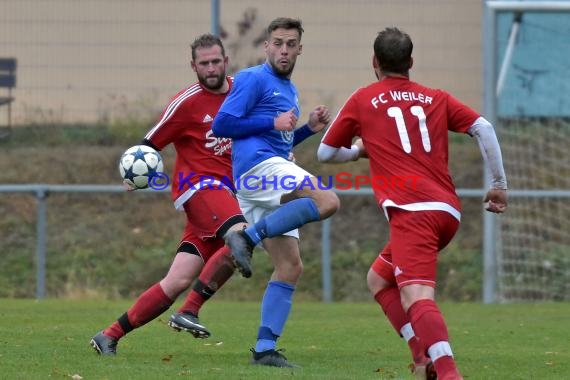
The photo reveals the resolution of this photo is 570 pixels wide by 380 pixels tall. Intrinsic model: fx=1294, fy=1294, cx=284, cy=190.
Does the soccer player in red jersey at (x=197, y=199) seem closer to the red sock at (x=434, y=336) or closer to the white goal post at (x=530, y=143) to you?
the red sock at (x=434, y=336)

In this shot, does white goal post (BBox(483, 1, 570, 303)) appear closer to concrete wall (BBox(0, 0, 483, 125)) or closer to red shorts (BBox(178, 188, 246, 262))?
concrete wall (BBox(0, 0, 483, 125))

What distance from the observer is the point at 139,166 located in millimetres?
8047

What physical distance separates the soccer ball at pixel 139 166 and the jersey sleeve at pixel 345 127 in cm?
184

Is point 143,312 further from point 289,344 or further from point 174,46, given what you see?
point 174,46

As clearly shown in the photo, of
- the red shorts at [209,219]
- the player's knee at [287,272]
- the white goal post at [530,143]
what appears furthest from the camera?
the white goal post at [530,143]

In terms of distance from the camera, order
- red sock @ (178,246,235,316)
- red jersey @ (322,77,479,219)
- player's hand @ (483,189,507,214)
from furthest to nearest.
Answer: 1. red sock @ (178,246,235,316)
2. player's hand @ (483,189,507,214)
3. red jersey @ (322,77,479,219)

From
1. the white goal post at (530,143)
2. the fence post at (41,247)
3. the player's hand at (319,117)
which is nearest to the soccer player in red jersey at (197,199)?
the player's hand at (319,117)

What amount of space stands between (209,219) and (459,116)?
2039 mm

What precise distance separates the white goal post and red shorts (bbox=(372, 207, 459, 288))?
744 centimetres

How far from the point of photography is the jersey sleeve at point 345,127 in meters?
6.49

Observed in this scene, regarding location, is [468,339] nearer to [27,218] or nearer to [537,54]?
[537,54]

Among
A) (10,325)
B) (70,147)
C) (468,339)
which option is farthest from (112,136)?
(468,339)

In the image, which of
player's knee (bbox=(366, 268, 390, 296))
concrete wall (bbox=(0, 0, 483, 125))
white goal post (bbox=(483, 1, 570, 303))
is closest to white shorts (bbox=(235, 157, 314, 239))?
player's knee (bbox=(366, 268, 390, 296))

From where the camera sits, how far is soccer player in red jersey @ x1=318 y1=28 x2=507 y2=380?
6242 millimetres
